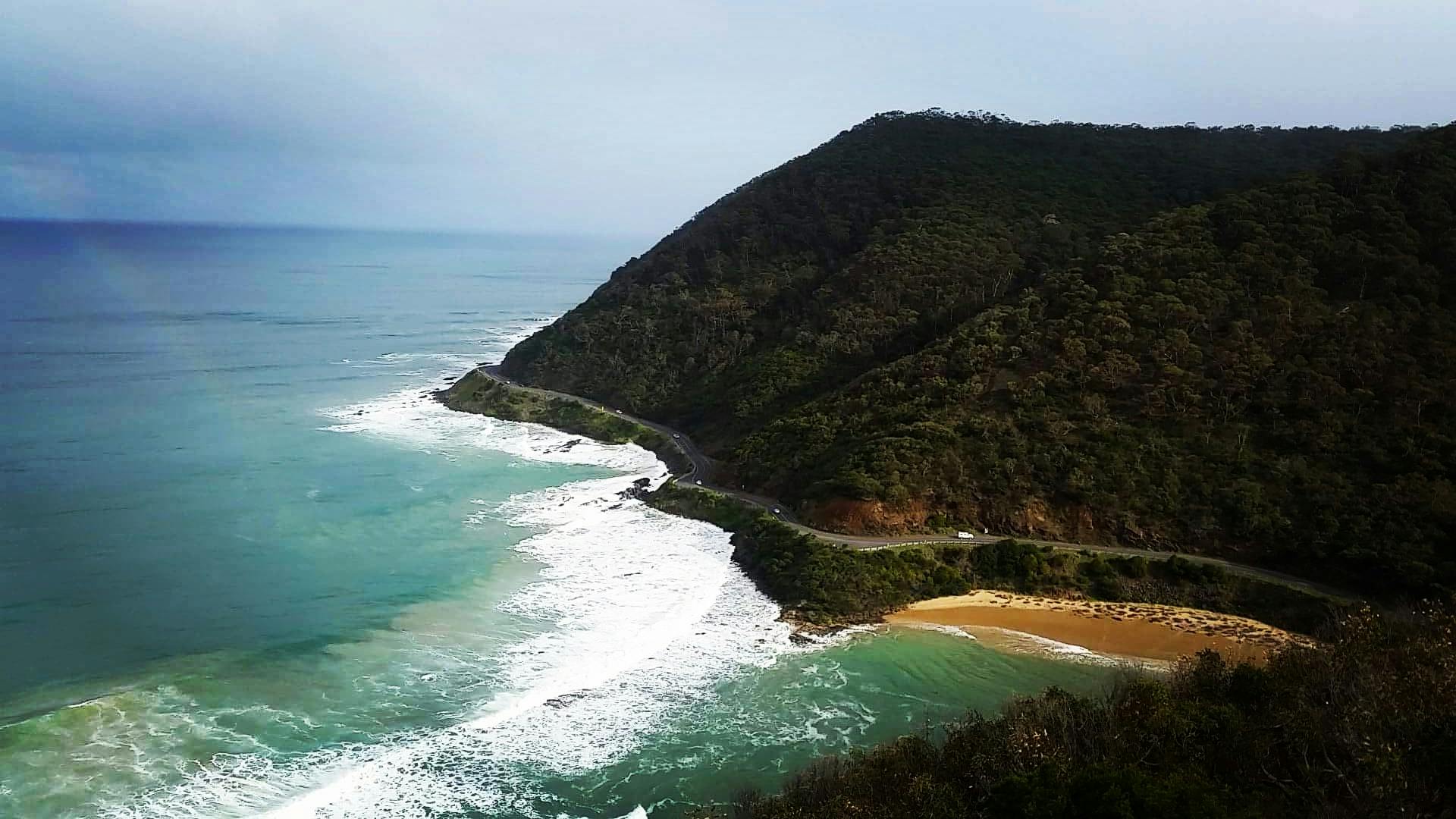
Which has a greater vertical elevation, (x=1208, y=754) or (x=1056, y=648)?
(x=1208, y=754)

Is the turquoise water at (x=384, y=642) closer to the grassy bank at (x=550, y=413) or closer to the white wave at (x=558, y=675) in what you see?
the white wave at (x=558, y=675)

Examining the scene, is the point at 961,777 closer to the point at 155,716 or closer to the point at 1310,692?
the point at 1310,692

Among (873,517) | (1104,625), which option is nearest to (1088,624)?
(1104,625)

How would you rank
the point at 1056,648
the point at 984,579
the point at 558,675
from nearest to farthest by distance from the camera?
the point at 558,675, the point at 1056,648, the point at 984,579

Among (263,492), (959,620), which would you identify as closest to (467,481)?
(263,492)

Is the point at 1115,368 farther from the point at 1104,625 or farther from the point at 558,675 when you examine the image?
the point at 558,675

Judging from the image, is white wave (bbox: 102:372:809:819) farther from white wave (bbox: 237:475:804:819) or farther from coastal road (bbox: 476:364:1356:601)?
coastal road (bbox: 476:364:1356:601)
